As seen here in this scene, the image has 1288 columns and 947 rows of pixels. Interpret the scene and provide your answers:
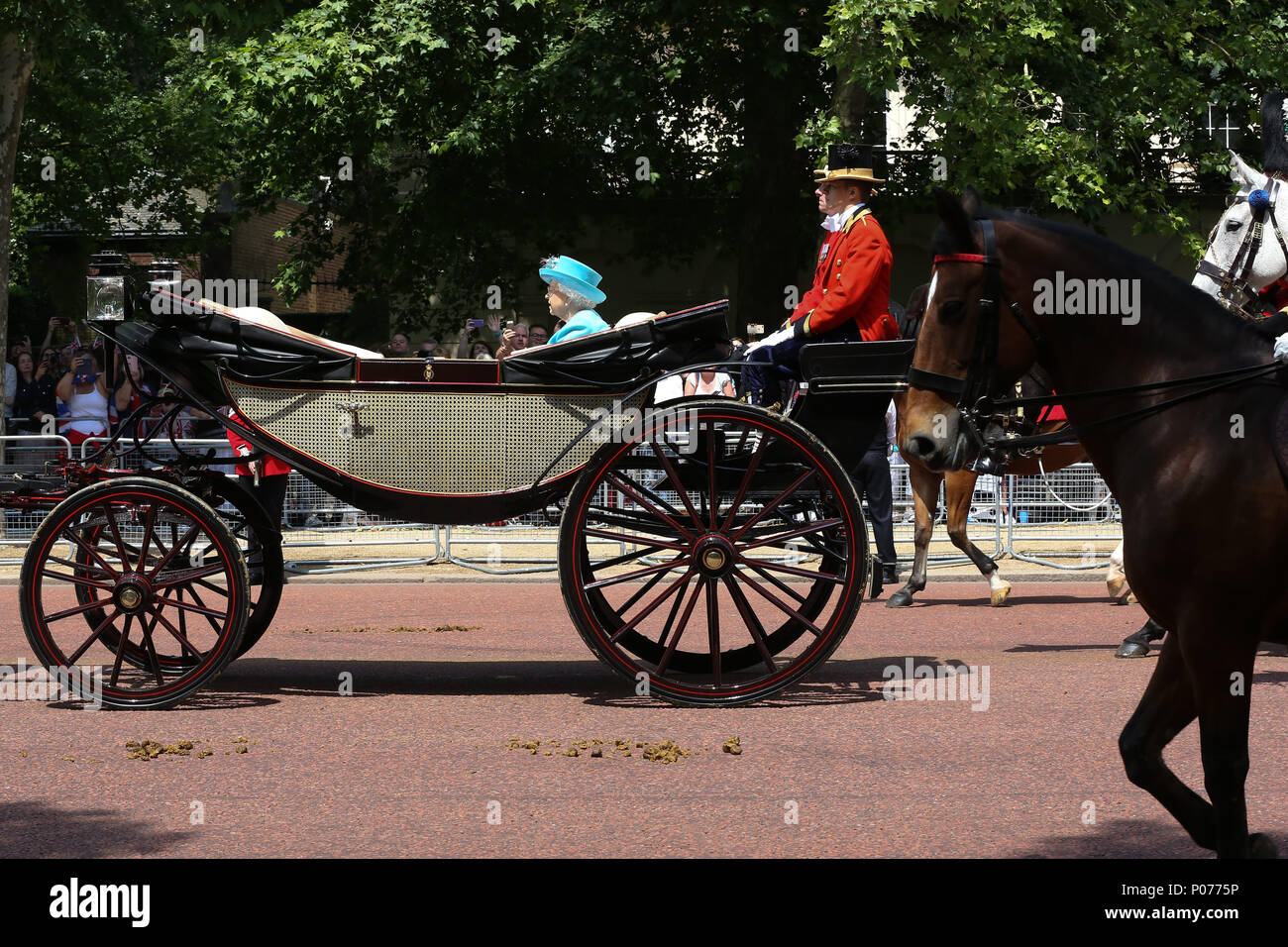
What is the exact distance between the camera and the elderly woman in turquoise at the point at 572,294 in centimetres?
802

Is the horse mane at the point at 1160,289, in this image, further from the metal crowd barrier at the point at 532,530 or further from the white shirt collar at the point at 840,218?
the metal crowd barrier at the point at 532,530

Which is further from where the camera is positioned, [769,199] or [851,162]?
[769,199]

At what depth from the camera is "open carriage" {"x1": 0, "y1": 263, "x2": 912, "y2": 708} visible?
23.3ft

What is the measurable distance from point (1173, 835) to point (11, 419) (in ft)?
49.8

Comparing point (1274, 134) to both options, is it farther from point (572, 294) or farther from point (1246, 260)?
point (572, 294)

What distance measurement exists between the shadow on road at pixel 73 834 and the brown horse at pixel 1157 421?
264cm

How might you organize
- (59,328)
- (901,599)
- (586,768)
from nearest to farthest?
(586,768) < (901,599) < (59,328)

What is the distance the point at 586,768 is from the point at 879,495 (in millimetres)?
6606

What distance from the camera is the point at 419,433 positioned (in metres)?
7.38

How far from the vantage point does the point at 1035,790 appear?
566 centimetres

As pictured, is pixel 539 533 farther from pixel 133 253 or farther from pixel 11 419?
pixel 133 253

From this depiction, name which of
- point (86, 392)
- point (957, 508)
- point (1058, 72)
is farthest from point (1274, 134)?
point (1058, 72)

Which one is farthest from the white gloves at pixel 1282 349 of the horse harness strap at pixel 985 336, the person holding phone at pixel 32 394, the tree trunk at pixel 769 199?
the tree trunk at pixel 769 199
